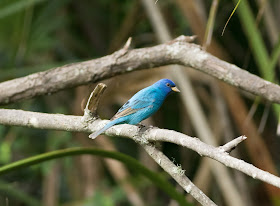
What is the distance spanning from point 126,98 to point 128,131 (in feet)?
7.14

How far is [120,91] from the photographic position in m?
4.49

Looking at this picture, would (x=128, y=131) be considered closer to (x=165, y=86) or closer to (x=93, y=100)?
(x=93, y=100)

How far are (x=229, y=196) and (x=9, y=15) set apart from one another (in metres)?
2.33

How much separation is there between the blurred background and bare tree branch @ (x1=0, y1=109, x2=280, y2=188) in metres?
1.29

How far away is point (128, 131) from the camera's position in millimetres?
2340

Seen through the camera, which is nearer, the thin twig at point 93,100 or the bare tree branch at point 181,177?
the bare tree branch at point 181,177

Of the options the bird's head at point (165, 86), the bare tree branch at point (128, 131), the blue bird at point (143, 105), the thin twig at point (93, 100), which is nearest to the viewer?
the bare tree branch at point (128, 131)

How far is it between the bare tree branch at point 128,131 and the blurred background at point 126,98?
129 cm

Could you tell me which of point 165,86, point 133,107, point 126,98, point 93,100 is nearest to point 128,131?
point 93,100

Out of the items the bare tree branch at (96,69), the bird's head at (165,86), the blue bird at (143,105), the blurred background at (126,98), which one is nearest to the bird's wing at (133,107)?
the blue bird at (143,105)

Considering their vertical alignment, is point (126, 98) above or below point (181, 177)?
above

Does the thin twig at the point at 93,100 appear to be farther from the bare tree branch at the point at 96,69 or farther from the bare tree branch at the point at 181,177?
the bare tree branch at the point at 96,69

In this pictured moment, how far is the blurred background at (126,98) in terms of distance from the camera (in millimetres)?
4234

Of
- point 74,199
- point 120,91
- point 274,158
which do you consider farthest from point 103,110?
point 274,158
